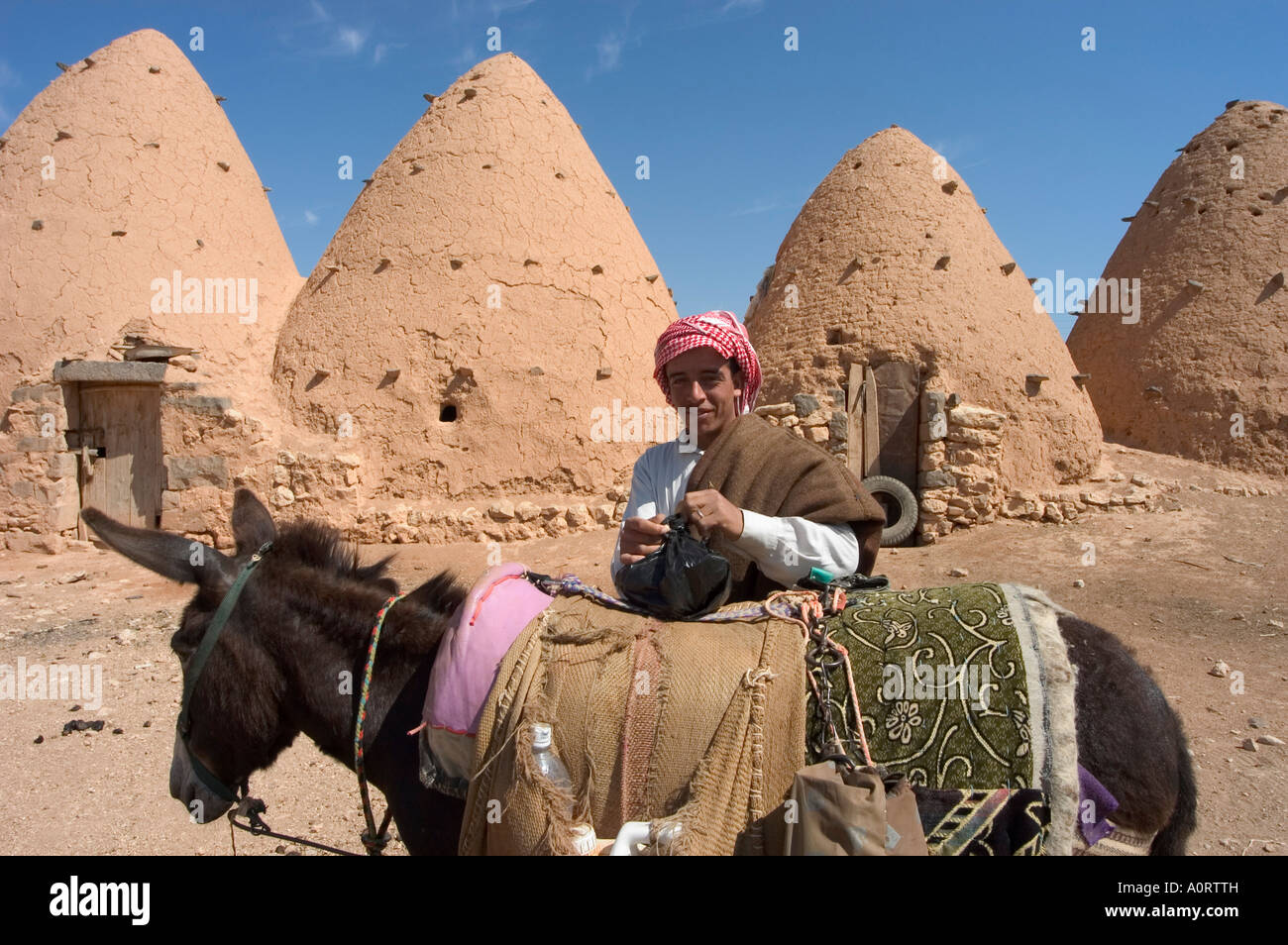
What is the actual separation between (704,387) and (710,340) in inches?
5.5

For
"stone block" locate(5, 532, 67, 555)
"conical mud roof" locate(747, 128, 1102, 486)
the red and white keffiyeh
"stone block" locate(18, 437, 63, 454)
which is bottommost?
"stone block" locate(5, 532, 67, 555)

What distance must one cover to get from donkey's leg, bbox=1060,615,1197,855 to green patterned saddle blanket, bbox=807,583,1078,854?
0.36ft

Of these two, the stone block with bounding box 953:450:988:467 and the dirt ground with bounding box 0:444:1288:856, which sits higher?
the stone block with bounding box 953:450:988:467

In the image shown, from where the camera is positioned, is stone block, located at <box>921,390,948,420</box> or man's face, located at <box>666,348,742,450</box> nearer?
man's face, located at <box>666,348,742,450</box>

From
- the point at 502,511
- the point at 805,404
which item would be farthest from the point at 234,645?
the point at 805,404

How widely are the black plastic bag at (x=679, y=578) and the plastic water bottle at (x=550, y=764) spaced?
0.38m

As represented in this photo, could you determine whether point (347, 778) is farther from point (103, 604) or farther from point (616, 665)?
point (103, 604)

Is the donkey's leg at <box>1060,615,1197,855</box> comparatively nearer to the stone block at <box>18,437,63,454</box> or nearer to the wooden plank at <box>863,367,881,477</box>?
the wooden plank at <box>863,367,881,477</box>

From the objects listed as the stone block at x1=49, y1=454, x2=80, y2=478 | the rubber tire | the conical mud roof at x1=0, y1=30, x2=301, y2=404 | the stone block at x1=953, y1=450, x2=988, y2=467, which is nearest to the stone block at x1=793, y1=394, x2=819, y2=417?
the rubber tire

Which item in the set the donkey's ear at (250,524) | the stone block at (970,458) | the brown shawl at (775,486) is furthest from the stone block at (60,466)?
the stone block at (970,458)

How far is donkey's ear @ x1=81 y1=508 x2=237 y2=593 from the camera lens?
6.20 ft

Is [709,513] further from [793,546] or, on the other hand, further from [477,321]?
[477,321]

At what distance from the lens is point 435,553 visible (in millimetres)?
8930

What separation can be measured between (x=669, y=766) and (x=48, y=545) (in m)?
11.1
